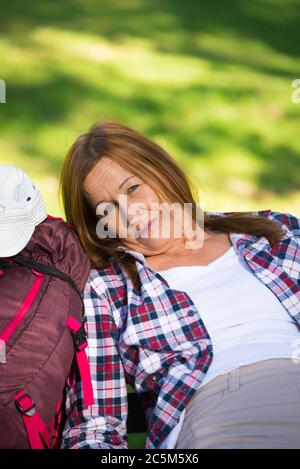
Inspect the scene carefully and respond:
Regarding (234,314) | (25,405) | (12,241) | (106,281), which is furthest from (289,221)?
(25,405)

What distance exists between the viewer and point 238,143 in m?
4.78

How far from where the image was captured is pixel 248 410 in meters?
1.90

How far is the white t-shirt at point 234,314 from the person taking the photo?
79.7 inches

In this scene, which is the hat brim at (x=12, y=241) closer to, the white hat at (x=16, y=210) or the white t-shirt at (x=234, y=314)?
the white hat at (x=16, y=210)

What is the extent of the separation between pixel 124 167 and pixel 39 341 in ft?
2.10

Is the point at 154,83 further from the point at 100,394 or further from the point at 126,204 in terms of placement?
the point at 100,394

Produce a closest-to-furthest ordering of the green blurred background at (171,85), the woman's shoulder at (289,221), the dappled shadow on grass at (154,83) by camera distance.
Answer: the woman's shoulder at (289,221) < the green blurred background at (171,85) < the dappled shadow on grass at (154,83)

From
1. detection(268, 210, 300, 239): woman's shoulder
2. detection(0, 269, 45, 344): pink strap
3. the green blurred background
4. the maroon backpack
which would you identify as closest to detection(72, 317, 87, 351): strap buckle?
the maroon backpack

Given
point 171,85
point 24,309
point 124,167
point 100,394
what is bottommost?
point 100,394

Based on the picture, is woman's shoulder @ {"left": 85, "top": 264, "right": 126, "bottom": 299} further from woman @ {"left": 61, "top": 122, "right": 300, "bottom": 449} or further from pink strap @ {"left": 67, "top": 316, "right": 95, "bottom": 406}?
pink strap @ {"left": 67, "top": 316, "right": 95, "bottom": 406}

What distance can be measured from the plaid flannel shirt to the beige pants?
6 cm

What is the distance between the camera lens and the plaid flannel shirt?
1.99 meters

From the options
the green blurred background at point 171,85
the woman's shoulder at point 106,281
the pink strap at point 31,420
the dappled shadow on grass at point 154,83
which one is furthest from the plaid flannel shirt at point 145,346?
the dappled shadow on grass at point 154,83

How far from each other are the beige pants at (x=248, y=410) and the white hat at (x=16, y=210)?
24.9 inches
